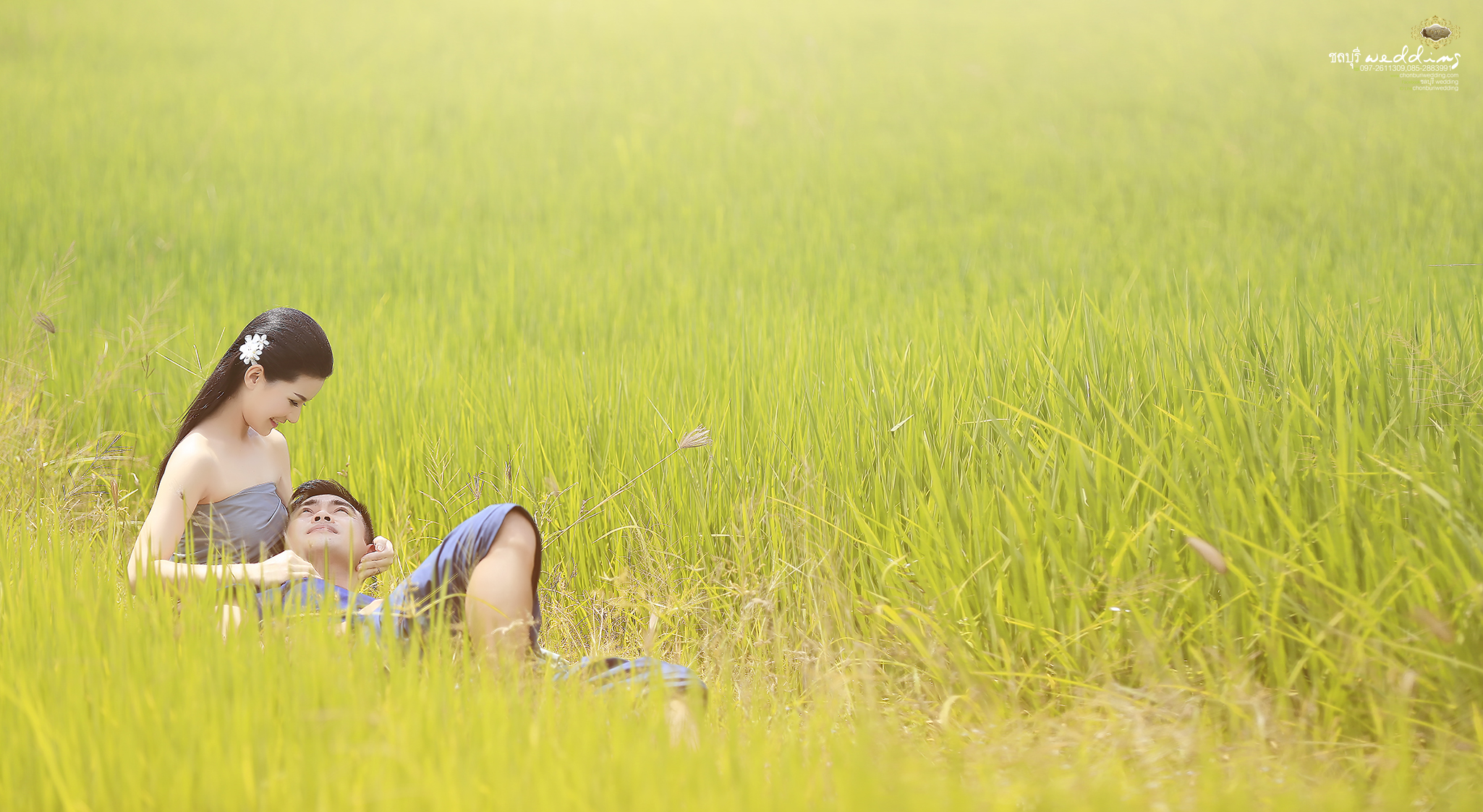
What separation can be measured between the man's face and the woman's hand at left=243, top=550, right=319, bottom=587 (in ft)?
0.55

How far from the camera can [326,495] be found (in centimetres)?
231

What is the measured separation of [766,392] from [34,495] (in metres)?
2.27

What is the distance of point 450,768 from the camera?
1.24m

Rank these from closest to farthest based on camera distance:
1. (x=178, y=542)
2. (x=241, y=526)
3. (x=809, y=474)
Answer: (x=178, y=542) → (x=241, y=526) → (x=809, y=474)

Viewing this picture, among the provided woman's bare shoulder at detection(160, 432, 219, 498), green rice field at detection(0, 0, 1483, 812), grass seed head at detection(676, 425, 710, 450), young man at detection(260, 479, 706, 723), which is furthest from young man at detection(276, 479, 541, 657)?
grass seed head at detection(676, 425, 710, 450)

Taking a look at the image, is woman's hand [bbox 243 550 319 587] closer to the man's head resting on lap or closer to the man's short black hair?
the man's head resting on lap

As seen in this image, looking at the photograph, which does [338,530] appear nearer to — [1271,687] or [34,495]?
[34,495]

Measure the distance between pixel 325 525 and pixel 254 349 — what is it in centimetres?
45

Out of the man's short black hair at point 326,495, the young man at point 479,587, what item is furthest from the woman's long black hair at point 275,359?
the young man at point 479,587

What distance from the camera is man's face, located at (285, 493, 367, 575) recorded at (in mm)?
2152

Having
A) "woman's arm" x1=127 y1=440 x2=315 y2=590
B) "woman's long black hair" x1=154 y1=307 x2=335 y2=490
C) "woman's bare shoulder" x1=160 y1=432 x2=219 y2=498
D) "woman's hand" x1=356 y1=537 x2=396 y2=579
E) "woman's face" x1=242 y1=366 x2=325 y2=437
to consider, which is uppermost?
"woman's long black hair" x1=154 y1=307 x2=335 y2=490

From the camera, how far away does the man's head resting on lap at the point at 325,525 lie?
2158mm

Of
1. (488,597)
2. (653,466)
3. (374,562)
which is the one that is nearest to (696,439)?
(653,466)

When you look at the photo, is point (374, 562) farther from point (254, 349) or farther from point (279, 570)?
point (254, 349)
